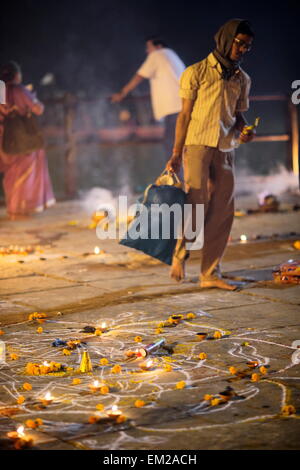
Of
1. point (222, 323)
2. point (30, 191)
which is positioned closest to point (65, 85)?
point (30, 191)

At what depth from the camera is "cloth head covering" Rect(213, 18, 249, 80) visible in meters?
6.03

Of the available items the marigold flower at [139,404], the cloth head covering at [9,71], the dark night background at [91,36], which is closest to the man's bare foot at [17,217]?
the cloth head covering at [9,71]

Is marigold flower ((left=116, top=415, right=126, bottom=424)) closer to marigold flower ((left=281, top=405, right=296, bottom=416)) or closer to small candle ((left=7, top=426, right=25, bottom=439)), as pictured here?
small candle ((left=7, top=426, right=25, bottom=439))

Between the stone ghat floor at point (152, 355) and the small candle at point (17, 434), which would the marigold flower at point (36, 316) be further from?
the small candle at point (17, 434)

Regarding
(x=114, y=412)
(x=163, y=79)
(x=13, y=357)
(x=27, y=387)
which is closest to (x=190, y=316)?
(x=13, y=357)

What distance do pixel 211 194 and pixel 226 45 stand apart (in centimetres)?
112

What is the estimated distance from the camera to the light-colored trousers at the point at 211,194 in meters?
6.33

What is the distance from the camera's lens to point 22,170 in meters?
11.0

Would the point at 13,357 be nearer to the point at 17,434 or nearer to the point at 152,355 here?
the point at 152,355

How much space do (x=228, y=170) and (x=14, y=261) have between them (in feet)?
8.09

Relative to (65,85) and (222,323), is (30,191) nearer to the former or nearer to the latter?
(222,323)

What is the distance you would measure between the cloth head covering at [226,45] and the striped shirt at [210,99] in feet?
0.15

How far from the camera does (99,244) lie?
884cm
